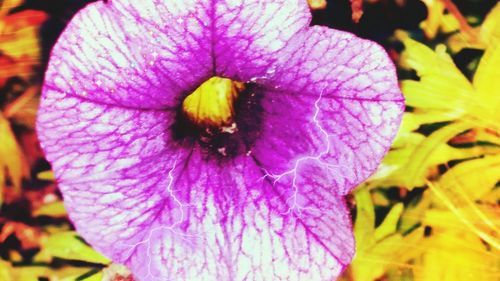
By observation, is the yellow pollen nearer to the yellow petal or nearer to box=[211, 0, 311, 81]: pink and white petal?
box=[211, 0, 311, 81]: pink and white petal

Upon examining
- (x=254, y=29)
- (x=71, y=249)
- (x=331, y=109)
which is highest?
(x=254, y=29)

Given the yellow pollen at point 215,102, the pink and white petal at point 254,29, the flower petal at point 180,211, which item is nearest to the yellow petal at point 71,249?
the flower petal at point 180,211

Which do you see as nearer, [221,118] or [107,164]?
[107,164]

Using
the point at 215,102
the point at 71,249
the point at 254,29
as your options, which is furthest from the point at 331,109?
the point at 71,249

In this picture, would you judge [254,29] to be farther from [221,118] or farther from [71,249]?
[71,249]

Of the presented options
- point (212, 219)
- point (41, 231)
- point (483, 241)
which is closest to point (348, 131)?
point (212, 219)

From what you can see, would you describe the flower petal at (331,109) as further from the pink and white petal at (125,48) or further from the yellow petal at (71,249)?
the yellow petal at (71,249)

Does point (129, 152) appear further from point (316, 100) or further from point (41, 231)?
point (41, 231)
